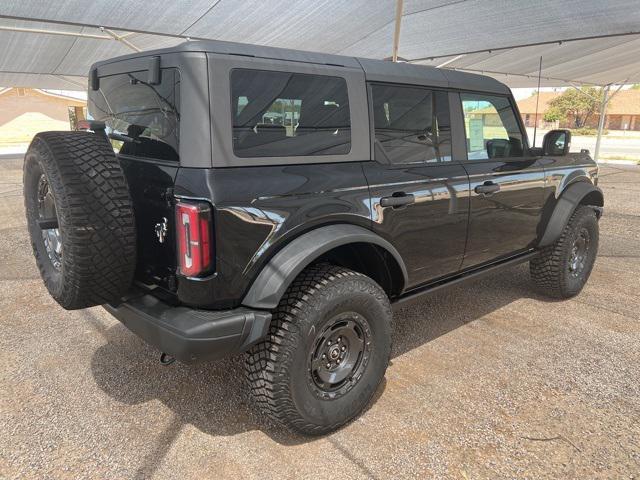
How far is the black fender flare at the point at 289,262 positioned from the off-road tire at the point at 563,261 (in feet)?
8.13

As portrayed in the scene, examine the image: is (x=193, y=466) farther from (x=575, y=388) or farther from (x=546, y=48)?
(x=546, y=48)

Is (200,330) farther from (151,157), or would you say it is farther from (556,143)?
(556,143)

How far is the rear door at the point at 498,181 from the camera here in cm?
325

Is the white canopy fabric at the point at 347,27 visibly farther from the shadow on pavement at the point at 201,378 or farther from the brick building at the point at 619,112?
the brick building at the point at 619,112

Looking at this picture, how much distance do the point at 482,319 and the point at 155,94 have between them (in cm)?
301

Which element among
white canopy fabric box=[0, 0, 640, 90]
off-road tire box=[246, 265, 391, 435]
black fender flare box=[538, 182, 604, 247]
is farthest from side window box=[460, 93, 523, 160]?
white canopy fabric box=[0, 0, 640, 90]

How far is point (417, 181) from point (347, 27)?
6.80 meters

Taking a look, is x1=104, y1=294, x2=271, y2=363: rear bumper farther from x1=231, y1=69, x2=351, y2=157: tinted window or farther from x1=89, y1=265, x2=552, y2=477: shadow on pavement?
x1=231, y1=69, x2=351, y2=157: tinted window

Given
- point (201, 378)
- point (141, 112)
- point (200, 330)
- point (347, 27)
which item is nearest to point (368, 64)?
point (141, 112)

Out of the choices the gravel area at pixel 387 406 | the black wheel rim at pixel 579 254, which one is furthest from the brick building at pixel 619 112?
the gravel area at pixel 387 406

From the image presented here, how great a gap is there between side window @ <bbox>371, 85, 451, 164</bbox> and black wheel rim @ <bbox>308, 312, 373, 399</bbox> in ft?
3.24

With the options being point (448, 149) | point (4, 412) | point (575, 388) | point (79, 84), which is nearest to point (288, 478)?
point (4, 412)

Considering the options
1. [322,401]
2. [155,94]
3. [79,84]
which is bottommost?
[322,401]

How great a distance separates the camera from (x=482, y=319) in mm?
3930
